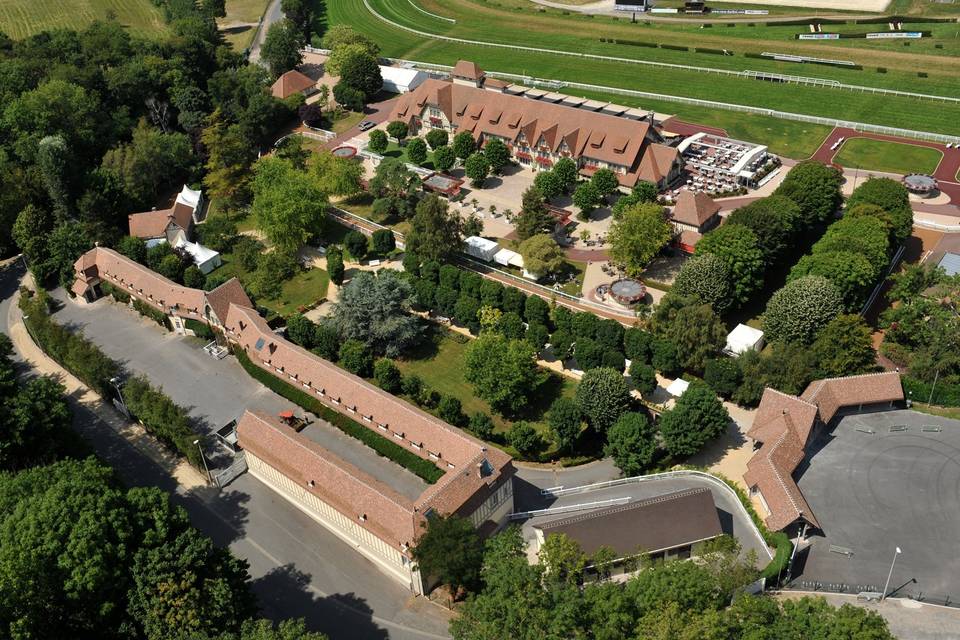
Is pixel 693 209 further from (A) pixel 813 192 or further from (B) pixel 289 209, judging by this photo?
(B) pixel 289 209

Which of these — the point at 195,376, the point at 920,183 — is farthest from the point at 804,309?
the point at 195,376

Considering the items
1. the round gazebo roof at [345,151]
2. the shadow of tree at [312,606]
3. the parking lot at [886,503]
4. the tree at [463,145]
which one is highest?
the tree at [463,145]

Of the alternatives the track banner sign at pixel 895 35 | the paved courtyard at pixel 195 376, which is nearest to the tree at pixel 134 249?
the paved courtyard at pixel 195 376

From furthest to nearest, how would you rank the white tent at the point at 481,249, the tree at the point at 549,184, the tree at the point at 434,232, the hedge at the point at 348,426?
the tree at the point at 549,184, the white tent at the point at 481,249, the tree at the point at 434,232, the hedge at the point at 348,426

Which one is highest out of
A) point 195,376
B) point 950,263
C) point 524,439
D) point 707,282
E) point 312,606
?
point 707,282

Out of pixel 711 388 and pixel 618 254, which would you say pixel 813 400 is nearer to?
pixel 711 388

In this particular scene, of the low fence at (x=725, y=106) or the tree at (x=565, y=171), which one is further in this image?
the low fence at (x=725, y=106)

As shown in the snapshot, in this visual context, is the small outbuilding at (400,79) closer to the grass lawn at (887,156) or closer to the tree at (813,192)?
the grass lawn at (887,156)
